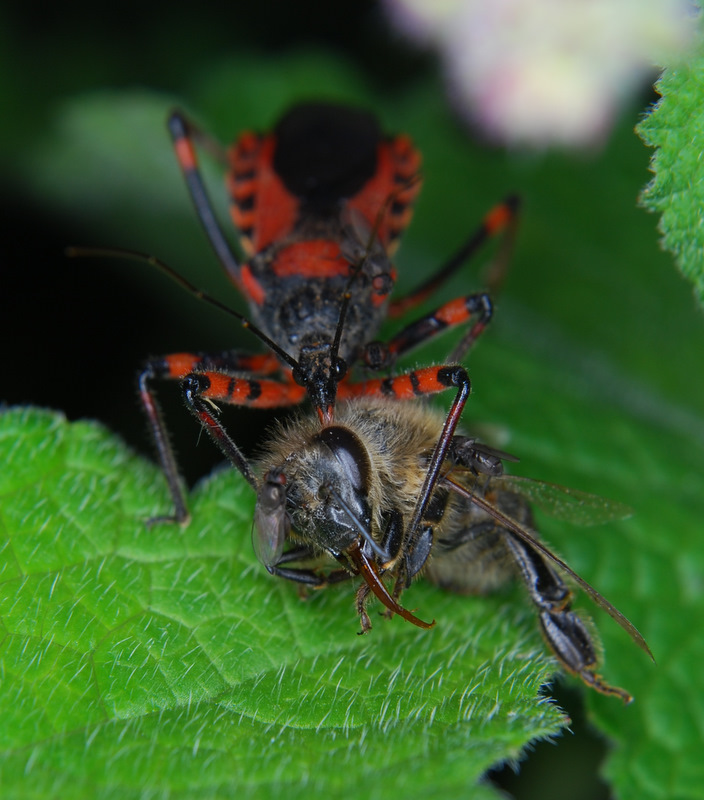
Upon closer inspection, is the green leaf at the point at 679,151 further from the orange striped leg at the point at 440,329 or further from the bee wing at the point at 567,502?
the orange striped leg at the point at 440,329

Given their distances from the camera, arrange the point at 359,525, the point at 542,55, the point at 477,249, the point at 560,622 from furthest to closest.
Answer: the point at 477,249 < the point at 542,55 < the point at 560,622 < the point at 359,525

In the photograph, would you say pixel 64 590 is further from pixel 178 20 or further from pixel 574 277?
pixel 178 20

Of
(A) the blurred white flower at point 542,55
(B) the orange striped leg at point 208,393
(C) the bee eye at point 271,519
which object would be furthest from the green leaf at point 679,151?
(B) the orange striped leg at point 208,393

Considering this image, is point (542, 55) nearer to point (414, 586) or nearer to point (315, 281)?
point (315, 281)

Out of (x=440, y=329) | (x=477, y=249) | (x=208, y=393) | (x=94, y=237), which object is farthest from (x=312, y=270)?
(x=94, y=237)

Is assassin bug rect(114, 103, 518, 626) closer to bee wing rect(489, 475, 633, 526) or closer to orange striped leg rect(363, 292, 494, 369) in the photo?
orange striped leg rect(363, 292, 494, 369)

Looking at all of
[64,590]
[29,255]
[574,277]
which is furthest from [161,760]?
[574,277]
